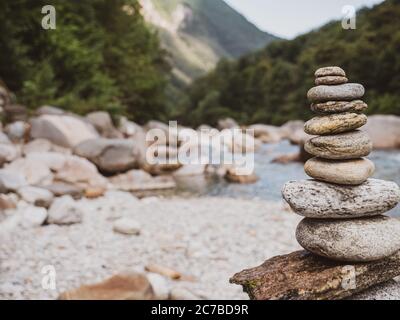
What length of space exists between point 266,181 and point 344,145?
1221 cm

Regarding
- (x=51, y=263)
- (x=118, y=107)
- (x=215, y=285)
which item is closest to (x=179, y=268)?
(x=215, y=285)

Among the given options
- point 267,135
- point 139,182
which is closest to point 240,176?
point 139,182

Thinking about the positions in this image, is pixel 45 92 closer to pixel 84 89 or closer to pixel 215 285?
pixel 84 89

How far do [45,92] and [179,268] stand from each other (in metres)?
13.0

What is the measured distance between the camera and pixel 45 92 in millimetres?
17688

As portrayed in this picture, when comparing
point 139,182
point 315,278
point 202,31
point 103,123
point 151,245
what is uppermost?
point 202,31

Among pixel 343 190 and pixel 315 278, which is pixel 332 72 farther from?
pixel 315 278

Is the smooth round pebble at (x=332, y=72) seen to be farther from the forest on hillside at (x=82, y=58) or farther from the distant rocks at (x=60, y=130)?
the forest on hillside at (x=82, y=58)

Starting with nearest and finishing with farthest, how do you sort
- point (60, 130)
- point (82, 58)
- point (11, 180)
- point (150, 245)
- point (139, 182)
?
point (150, 245)
point (11, 180)
point (139, 182)
point (60, 130)
point (82, 58)

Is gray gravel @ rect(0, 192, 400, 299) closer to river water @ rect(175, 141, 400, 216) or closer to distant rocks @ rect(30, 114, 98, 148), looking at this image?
river water @ rect(175, 141, 400, 216)

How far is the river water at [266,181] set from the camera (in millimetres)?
13851

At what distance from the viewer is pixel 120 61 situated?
26391mm

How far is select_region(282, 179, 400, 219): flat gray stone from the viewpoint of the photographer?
367 cm

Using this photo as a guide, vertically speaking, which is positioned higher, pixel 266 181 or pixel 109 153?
pixel 109 153
